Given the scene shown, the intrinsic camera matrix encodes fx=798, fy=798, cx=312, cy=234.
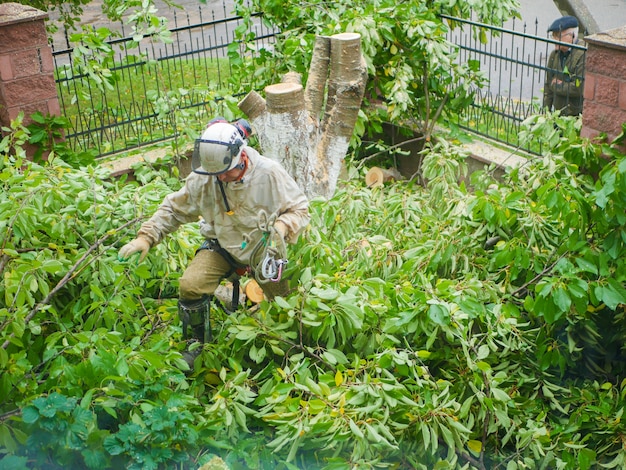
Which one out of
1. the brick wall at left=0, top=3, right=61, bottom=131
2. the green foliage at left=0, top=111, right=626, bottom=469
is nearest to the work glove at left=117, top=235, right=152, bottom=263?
the green foliage at left=0, top=111, right=626, bottom=469

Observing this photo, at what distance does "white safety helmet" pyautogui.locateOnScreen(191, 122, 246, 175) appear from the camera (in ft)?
13.2

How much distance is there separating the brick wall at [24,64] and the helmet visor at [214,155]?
3797 mm

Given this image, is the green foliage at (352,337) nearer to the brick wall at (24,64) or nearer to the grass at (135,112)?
the grass at (135,112)

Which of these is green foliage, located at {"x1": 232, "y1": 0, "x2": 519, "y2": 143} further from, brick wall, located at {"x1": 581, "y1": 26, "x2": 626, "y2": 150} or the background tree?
brick wall, located at {"x1": 581, "y1": 26, "x2": 626, "y2": 150}

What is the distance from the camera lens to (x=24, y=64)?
718 cm

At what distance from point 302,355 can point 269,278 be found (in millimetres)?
440

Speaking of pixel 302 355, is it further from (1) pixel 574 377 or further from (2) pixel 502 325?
(1) pixel 574 377

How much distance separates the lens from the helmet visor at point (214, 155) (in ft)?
13.2

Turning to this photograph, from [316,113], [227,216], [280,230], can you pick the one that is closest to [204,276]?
[227,216]

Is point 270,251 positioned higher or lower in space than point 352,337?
higher

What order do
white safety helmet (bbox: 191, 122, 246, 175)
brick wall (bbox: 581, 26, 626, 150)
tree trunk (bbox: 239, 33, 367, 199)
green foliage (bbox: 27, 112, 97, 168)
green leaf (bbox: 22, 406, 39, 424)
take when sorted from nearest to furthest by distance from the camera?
green leaf (bbox: 22, 406, 39, 424) → white safety helmet (bbox: 191, 122, 246, 175) → brick wall (bbox: 581, 26, 626, 150) → tree trunk (bbox: 239, 33, 367, 199) → green foliage (bbox: 27, 112, 97, 168)

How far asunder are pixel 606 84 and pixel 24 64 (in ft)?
16.3

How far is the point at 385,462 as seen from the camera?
357 cm

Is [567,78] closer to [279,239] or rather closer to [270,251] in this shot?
[279,239]
